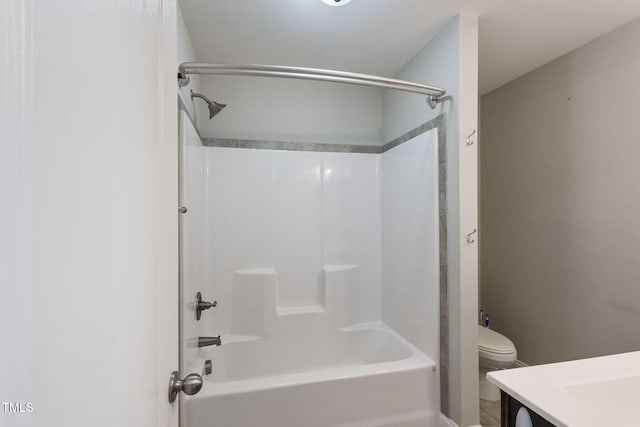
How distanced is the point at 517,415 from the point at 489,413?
5.03 ft

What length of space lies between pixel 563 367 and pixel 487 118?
8.39ft

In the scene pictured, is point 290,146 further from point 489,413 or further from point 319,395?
point 489,413

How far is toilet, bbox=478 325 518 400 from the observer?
6.56ft

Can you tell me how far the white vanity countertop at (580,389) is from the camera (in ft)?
2.28

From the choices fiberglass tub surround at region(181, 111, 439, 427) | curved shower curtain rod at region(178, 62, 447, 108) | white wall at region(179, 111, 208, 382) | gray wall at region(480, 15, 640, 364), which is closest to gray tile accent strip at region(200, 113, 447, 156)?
fiberglass tub surround at region(181, 111, 439, 427)

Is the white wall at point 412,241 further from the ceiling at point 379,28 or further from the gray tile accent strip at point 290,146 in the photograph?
the ceiling at point 379,28

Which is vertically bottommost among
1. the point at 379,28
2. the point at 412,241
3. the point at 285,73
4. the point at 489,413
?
the point at 489,413

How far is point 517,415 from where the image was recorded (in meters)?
0.78

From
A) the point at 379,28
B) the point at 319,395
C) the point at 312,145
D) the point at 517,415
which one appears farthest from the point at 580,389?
the point at 312,145

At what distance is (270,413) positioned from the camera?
4.89 feet

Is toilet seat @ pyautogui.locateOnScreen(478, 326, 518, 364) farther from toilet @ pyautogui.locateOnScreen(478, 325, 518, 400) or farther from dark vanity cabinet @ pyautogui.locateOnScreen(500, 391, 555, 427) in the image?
dark vanity cabinet @ pyautogui.locateOnScreen(500, 391, 555, 427)
